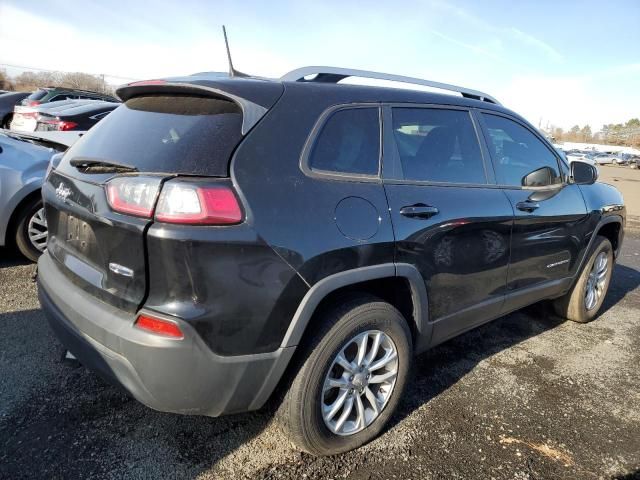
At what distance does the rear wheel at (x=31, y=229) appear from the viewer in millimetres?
4391

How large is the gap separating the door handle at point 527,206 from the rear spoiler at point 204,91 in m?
1.90

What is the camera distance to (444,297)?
105 inches

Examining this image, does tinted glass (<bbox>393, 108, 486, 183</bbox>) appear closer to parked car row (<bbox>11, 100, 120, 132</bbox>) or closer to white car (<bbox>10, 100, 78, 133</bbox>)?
parked car row (<bbox>11, 100, 120, 132</bbox>)

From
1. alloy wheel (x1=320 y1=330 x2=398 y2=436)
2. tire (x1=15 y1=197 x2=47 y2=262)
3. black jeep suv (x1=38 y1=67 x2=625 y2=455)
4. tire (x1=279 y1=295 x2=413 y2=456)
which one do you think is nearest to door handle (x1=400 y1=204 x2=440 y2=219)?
black jeep suv (x1=38 y1=67 x2=625 y2=455)

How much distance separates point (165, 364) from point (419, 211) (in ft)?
4.55

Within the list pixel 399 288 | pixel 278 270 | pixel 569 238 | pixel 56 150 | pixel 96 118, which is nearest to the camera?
pixel 278 270

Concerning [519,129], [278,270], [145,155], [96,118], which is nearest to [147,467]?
[278,270]

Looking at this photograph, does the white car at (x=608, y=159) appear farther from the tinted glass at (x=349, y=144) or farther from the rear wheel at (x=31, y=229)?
the tinted glass at (x=349, y=144)

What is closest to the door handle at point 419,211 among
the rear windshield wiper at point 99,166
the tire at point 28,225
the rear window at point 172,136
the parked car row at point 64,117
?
the rear window at point 172,136

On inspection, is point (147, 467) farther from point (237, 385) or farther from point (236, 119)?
point (236, 119)

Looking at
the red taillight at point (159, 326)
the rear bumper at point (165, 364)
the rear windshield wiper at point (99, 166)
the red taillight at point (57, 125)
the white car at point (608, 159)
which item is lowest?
the white car at point (608, 159)

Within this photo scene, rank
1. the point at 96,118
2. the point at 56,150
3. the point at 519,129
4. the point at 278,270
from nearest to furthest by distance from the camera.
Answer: the point at 278,270 < the point at 519,129 < the point at 56,150 < the point at 96,118

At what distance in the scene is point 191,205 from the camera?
69.4 inches

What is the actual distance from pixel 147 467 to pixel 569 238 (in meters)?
3.26
